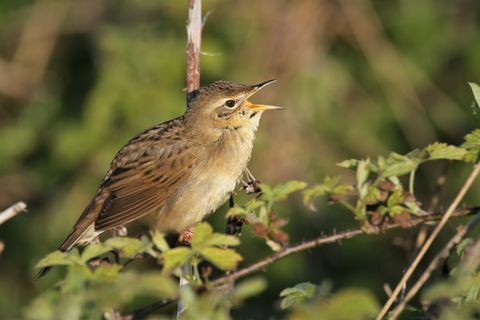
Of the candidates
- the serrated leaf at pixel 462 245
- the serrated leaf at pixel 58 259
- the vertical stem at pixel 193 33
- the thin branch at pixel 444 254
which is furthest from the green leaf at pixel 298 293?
the vertical stem at pixel 193 33

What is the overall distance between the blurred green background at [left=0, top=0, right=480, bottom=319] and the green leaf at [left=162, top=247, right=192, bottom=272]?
14.2ft

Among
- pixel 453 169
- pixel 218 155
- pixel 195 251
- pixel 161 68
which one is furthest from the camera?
pixel 453 169

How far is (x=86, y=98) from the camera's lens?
24.8ft

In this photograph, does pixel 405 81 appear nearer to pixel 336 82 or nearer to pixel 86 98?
pixel 336 82

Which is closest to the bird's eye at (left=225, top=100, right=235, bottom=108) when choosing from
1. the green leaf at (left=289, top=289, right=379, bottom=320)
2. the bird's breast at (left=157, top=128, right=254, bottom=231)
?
the bird's breast at (left=157, top=128, right=254, bottom=231)

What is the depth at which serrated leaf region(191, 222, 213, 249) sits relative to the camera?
227 centimetres

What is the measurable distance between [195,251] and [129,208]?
2177 millimetres

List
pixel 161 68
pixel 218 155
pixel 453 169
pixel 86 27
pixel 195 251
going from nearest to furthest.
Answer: pixel 195 251
pixel 218 155
pixel 161 68
pixel 453 169
pixel 86 27

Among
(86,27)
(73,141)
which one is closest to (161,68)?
(73,141)

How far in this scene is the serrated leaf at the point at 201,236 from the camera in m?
2.27

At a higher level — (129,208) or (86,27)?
(86,27)

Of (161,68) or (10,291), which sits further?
(10,291)

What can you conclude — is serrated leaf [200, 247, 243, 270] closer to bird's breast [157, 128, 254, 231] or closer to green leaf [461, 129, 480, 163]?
green leaf [461, 129, 480, 163]

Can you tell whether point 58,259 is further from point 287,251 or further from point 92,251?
point 287,251
